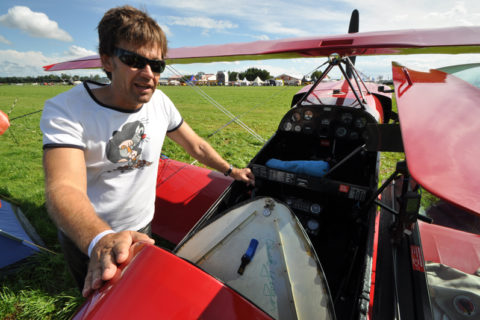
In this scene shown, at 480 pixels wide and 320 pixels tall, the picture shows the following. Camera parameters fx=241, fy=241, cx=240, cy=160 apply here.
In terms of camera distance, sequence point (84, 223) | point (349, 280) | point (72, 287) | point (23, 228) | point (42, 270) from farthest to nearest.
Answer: point (23, 228)
point (42, 270)
point (72, 287)
point (349, 280)
point (84, 223)

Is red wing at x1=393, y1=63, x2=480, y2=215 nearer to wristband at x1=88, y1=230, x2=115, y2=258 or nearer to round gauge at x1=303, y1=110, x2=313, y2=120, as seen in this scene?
wristband at x1=88, y1=230, x2=115, y2=258

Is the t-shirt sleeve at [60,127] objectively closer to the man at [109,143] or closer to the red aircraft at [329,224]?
the man at [109,143]

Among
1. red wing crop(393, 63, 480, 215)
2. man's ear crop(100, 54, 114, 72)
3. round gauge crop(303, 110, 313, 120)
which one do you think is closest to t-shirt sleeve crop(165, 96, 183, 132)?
man's ear crop(100, 54, 114, 72)

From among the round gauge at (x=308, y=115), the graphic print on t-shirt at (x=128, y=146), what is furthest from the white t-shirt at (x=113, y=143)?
the round gauge at (x=308, y=115)

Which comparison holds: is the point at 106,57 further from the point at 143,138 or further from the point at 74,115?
the point at 143,138

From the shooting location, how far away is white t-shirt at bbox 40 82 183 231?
1245 mm

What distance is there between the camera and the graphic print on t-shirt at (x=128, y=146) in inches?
55.2

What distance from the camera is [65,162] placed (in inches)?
46.6

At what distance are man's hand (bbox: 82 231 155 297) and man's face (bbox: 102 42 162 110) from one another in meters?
0.83

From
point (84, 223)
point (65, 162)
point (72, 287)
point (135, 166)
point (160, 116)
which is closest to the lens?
point (84, 223)

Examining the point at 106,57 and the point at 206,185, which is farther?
the point at 206,185

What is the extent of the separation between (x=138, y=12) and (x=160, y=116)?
2.01 ft

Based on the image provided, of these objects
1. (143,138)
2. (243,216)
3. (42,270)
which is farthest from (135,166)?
(42,270)

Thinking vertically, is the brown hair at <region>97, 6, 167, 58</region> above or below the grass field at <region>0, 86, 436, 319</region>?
above
